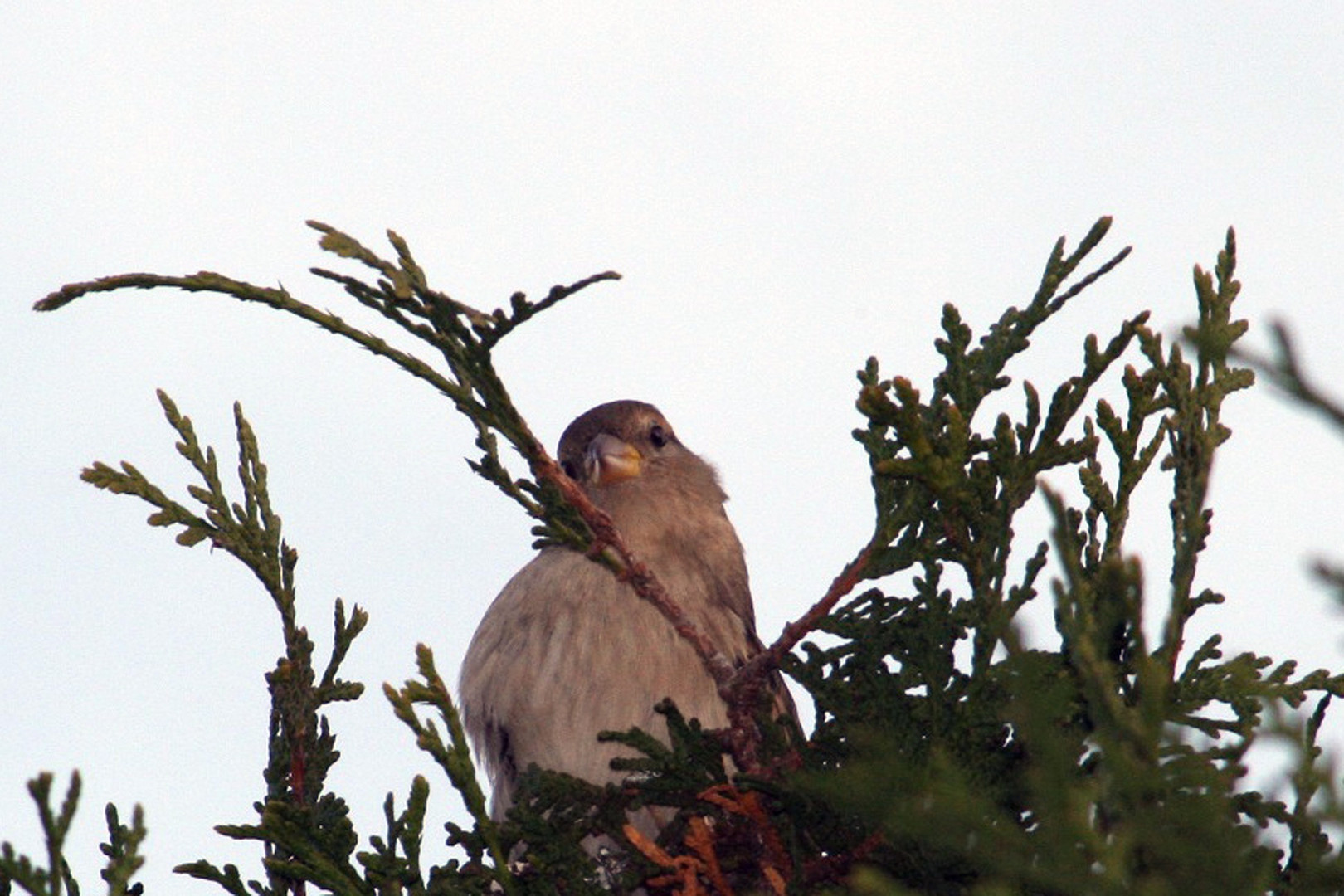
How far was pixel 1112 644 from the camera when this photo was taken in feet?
9.65

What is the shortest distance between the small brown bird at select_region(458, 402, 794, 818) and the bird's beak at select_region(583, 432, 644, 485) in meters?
0.32

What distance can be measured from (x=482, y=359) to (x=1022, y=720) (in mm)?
1603

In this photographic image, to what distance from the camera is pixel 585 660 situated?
534 centimetres

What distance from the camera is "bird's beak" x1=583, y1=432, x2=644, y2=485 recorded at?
255 inches

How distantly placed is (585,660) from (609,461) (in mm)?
1335

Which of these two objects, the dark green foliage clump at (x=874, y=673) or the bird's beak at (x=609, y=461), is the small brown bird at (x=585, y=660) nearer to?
the bird's beak at (x=609, y=461)

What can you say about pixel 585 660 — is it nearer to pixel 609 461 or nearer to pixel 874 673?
pixel 609 461

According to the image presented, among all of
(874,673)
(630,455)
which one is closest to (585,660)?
(630,455)

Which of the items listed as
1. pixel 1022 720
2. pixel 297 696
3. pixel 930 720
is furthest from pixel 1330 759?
pixel 297 696

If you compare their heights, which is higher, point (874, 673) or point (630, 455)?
point (630, 455)

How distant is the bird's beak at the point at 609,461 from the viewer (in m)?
6.48

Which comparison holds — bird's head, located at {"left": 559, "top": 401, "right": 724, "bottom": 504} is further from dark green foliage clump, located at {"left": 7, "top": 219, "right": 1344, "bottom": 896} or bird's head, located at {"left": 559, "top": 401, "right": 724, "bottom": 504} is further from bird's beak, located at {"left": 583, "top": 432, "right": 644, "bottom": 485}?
dark green foliage clump, located at {"left": 7, "top": 219, "right": 1344, "bottom": 896}

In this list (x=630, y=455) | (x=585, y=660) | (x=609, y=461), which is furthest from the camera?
(x=630, y=455)

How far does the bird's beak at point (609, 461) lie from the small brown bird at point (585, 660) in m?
0.32
